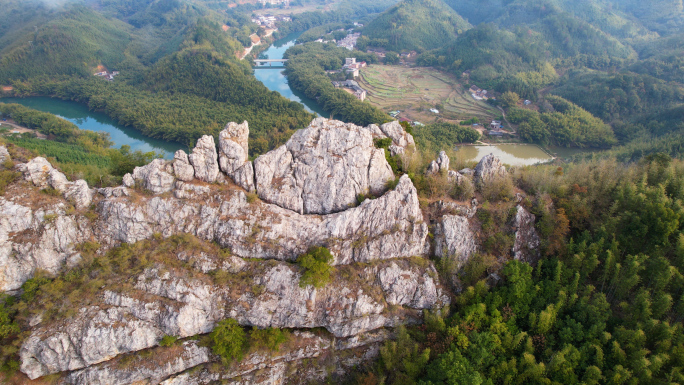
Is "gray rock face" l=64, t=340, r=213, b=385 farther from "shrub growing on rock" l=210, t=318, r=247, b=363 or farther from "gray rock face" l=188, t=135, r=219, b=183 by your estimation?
"gray rock face" l=188, t=135, r=219, b=183

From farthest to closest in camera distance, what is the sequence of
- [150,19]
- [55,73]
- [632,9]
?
1. [150,19]
2. [632,9]
3. [55,73]

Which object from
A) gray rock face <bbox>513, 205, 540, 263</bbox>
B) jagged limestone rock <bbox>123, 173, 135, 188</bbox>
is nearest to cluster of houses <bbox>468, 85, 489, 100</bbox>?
gray rock face <bbox>513, 205, 540, 263</bbox>

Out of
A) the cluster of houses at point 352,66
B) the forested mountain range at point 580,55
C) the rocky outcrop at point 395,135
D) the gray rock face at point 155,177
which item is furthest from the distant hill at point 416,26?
the gray rock face at point 155,177

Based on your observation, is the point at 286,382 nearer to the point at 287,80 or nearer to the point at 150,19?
the point at 287,80

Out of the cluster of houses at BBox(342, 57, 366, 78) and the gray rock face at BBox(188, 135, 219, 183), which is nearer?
the gray rock face at BBox(188, 135, 219, 183)

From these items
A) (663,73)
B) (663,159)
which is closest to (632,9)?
(663,73)

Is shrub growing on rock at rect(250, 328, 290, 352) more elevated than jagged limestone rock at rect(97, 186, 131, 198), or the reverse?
jagged limestone rock at rect(97, 186, 131, 198)

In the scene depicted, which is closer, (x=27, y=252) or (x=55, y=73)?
(x=27, y=252)

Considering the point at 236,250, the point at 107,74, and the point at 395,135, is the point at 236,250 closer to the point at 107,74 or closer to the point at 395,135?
the point at 395,135
